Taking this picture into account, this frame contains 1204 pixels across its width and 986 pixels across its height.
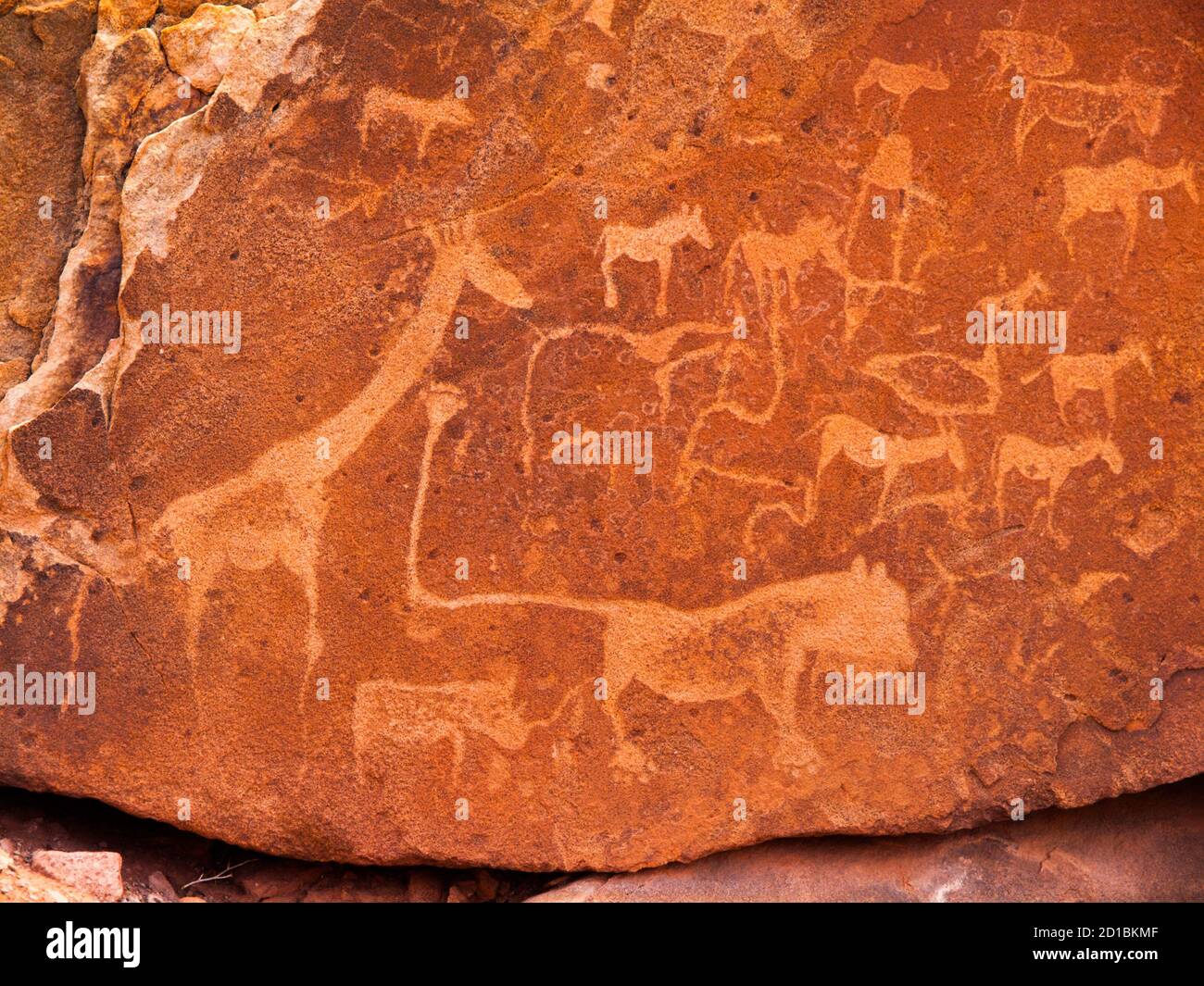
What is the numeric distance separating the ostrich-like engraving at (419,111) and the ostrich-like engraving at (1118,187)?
1458 millimetres

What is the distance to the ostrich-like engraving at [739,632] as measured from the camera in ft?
10.2

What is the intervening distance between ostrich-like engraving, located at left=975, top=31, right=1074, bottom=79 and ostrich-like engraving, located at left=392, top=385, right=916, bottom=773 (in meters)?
1.25

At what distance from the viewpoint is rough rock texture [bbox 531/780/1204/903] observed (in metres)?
3.21

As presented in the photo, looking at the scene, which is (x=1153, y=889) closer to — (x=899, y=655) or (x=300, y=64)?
(x=899, y=655)

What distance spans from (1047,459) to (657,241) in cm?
108

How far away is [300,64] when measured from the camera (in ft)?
10.3

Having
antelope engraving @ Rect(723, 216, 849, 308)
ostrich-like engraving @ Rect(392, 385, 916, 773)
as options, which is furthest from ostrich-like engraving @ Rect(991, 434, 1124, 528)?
antelope engraving @ Rect(723, 216, 849, 308)

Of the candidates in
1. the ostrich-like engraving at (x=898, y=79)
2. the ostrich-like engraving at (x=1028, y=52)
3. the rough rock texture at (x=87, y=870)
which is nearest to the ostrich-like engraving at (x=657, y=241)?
the ostrich-like engraving at (x=898, y=79)

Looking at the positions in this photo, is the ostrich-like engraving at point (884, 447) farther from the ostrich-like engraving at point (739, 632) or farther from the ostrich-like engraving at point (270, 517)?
the ostrich-like engraving at point (270, 517)

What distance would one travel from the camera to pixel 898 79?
3.10 m

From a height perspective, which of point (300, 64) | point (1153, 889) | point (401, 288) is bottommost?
point (1153, 889)

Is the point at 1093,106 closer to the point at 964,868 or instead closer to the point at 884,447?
the point at 884,447

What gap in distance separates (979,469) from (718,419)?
25.3 inches
